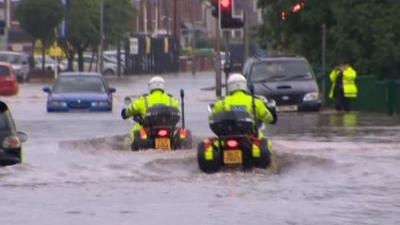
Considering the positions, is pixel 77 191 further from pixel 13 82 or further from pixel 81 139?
pixel 13 82

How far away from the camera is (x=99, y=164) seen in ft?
65.2

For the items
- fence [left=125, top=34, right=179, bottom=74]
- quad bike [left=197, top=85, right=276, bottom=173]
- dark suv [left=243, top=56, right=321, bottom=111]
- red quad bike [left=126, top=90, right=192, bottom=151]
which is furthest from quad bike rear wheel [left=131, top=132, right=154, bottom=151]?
fence [left=125, top=34, right=179, bottom=74]

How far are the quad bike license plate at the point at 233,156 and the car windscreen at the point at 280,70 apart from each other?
1950 centimetres

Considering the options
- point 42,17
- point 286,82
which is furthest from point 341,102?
point 42,17

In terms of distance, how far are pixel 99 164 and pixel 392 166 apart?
429cm

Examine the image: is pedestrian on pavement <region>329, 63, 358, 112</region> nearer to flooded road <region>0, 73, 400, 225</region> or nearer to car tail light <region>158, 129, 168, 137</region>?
flooded road <region>0, 73, 400, 225</region>

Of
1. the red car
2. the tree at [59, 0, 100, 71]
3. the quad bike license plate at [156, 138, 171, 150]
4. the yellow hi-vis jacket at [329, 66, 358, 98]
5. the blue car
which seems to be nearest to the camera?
the quad bike license plate at [156, 138, 171, 150]

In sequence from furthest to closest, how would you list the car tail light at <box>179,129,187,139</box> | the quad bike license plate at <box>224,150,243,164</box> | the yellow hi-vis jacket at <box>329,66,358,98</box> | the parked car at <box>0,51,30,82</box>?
the parked car at <box>0,51,30,82</box> → the yellow hi-vis jacket at <box>329,66,358,98</box> → the car tail light at <box>179,129,187,139</box> → the quad bike license plate at <box>224,150,243,164</box>

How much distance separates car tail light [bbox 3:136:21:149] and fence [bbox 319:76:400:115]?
1858cm

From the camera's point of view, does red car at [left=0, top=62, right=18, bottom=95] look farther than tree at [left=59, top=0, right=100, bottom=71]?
No

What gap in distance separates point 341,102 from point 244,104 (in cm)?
1857

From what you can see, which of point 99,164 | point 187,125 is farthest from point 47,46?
point 99,164

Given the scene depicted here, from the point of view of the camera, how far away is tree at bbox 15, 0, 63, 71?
8362 cm

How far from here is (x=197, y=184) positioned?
16844 millimetres
